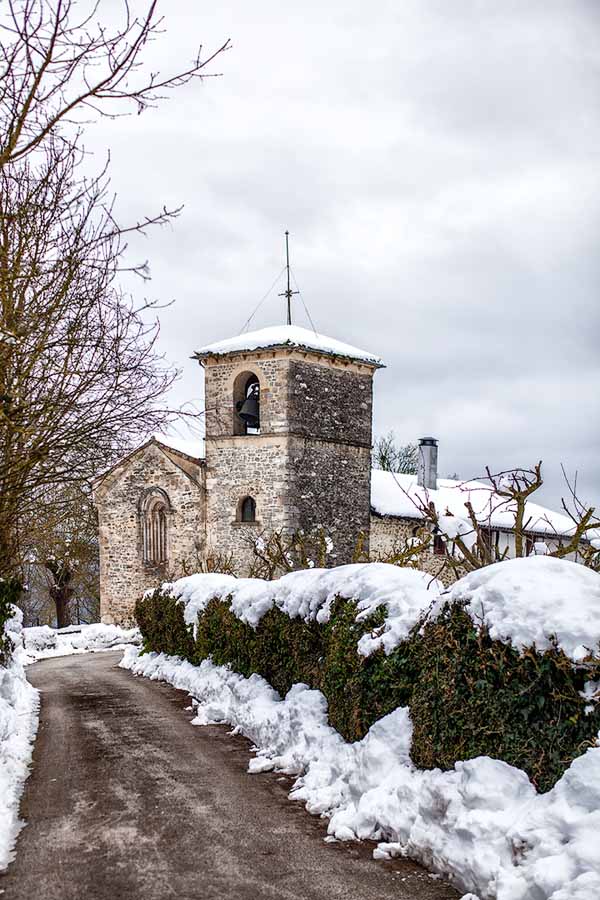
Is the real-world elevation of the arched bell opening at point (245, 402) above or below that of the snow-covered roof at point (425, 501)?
above

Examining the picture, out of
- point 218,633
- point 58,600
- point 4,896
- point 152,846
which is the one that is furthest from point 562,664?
point 58,600

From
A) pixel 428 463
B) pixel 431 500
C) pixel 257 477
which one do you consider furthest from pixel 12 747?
pixel 428 463

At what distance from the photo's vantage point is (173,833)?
22.0 ft

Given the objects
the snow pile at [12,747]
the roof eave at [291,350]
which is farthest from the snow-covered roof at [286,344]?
the snow pile at [12,747]

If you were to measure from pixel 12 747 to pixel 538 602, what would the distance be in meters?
6.38

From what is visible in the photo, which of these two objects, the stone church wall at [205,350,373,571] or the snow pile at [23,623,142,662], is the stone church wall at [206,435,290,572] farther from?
the snow pile at [23,623,142,662]

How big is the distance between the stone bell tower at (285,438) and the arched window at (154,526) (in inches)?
84.8

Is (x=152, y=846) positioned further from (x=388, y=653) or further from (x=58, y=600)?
(x=58, y=600)

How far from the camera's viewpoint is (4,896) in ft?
18.2

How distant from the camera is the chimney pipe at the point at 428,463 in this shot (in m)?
35.4

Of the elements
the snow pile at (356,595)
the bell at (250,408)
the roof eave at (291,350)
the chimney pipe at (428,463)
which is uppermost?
the roof eave at (291,350)

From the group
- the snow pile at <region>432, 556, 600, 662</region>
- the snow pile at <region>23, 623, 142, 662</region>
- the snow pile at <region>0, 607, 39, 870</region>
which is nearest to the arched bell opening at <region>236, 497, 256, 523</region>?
A: the snow pile at <region>23, 623, 142, 662</region>

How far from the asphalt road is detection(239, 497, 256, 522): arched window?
17396mm

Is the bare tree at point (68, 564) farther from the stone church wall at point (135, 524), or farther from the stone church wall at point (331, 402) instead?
the stone church wall at point (331, 402)
